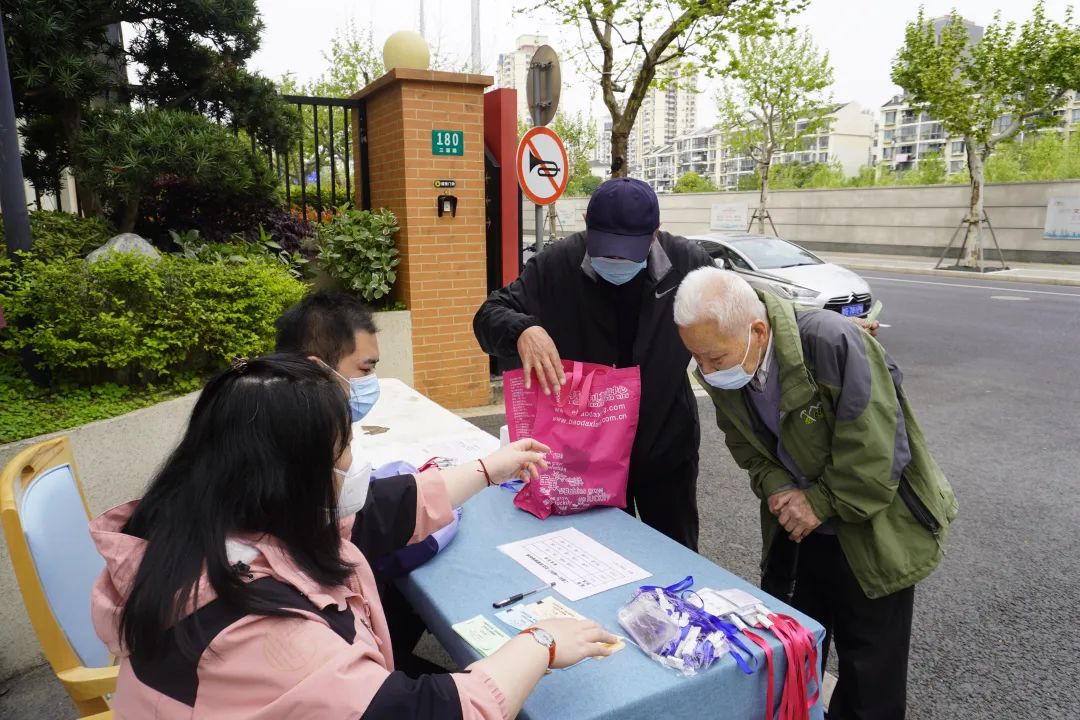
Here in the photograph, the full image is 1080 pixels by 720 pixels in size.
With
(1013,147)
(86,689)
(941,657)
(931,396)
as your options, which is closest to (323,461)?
(86,689)

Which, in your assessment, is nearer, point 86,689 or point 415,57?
point 86,689

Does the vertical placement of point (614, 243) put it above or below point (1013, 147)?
below

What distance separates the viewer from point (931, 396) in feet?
22.8

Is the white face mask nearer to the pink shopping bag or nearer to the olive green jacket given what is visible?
the pink shopping bag

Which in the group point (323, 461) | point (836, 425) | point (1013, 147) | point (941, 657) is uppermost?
point (1013, 147)

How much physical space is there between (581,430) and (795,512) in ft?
2.13

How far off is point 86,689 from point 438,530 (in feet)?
2.99

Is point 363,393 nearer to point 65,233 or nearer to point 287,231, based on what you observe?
point 65,233

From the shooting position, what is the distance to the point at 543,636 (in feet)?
4.36

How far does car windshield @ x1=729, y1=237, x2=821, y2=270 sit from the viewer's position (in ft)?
34.9

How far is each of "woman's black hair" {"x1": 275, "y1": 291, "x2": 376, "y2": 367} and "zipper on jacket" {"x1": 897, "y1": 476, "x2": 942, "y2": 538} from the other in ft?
5.86

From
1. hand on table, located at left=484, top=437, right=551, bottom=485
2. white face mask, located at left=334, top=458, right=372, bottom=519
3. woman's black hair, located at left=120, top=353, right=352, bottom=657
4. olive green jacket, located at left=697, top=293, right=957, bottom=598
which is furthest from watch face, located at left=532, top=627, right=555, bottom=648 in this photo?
olive green jacket, located at left=697, top=293, right=957, bottom=598

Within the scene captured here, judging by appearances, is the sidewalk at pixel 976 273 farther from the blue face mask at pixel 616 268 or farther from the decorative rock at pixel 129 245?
the decorative rock at pixel 129 245

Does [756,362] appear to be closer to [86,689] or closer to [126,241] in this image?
[86,689]
